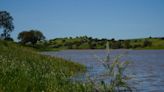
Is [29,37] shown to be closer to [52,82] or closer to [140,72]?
[140,72]

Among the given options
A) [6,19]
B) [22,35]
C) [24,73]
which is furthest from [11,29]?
[24,73]

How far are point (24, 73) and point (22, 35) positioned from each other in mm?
150150

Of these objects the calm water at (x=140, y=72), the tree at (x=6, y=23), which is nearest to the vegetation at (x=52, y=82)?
the calm water at (x=140, y=72)

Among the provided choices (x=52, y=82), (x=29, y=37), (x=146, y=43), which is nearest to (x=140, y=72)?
(x=52, y=82)

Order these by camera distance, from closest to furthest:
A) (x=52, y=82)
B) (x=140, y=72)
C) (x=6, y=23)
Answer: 1. (x=52, y=82)
2. (x=140, y=72)
3. (x=6, y=23)

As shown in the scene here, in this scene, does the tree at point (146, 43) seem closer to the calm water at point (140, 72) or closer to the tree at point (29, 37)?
the tree at point (29, 37)

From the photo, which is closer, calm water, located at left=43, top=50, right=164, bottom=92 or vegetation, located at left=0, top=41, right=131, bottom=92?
vegetation, located at left=0, top=41, right=131, bottom=92

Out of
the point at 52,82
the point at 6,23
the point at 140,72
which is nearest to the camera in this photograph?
the point at 52,82

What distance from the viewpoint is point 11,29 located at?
140 m

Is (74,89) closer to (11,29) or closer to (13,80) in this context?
(13,80)

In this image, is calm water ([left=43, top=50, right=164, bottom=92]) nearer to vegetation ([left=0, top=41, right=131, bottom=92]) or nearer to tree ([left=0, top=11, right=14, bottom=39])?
vegetation ([left=0, top=41, right=131, bottom=92])

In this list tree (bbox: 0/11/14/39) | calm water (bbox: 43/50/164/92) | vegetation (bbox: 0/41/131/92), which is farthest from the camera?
tree (bbox: 0/11/14/39)

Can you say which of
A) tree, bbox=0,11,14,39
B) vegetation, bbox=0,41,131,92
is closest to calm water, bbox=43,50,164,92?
vegetation, bbox=0,41,131,92

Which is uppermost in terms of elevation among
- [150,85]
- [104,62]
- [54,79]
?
[104,62]
